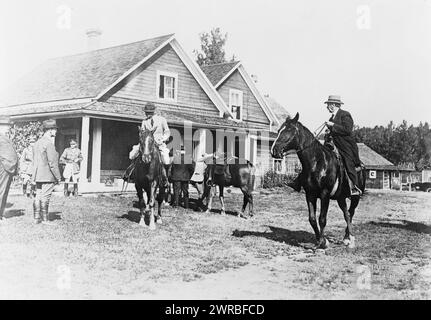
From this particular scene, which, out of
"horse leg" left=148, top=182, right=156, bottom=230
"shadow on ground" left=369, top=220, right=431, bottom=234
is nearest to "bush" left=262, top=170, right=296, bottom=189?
"shadow on ground" left=369, top=220, right=431, bottom=234

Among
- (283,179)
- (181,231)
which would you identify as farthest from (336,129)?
(283,179)

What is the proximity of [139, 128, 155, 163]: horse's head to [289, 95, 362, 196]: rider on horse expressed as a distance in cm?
309

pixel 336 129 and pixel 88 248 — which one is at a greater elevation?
pixel 336 129

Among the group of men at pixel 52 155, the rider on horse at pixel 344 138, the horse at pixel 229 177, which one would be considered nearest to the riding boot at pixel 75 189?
the horse at pixel 229 177

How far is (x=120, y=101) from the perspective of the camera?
64.2 ft

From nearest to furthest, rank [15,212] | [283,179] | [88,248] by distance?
[88,248]
[15,212]
[283,179]

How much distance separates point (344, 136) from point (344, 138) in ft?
0.15

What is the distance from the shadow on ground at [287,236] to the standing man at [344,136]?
142cm

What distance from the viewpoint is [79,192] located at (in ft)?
51.6
